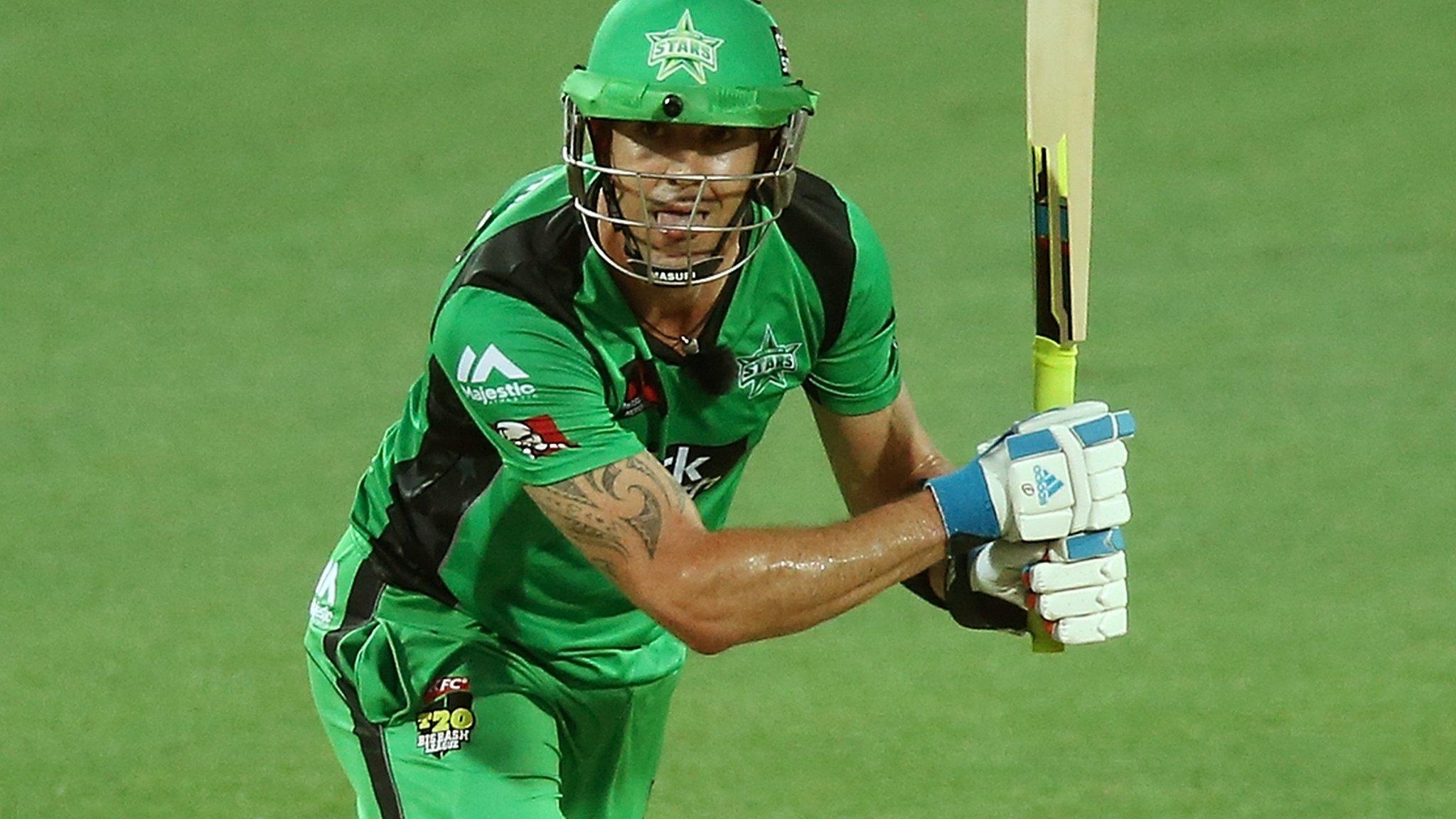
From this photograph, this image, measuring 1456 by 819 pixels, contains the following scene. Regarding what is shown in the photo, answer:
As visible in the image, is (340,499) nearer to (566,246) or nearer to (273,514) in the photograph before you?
(273,514)

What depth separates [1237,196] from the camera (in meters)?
10.6

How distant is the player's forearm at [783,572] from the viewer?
3.75 meters

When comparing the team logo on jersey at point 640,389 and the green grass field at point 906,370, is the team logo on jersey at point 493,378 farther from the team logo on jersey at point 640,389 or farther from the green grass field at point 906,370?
the green grass field at point 906,370

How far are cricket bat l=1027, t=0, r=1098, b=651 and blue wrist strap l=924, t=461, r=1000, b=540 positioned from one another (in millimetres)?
308

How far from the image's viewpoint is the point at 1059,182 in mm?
4234

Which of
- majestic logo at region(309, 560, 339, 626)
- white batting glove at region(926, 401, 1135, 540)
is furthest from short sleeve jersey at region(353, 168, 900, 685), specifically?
white batting glove at region(926, 401, 1135, 540)

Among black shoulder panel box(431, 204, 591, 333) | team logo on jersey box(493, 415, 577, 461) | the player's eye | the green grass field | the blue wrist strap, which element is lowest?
the green grass field

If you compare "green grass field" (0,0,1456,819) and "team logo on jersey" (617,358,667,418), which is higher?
"team logo on jersey" (617,358,667,418)

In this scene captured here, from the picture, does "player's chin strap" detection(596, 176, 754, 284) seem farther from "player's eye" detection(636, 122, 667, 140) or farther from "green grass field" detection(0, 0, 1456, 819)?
"green grass field" detection(0, 0, 1456, 819)

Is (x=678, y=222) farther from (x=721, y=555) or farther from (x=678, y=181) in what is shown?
(x=721, y=555)

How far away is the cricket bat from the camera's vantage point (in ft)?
13.5

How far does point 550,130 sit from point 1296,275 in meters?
3.80

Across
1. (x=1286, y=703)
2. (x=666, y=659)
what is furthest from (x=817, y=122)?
(x=666, y=659)

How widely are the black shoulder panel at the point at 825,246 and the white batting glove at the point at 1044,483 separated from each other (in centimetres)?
45
